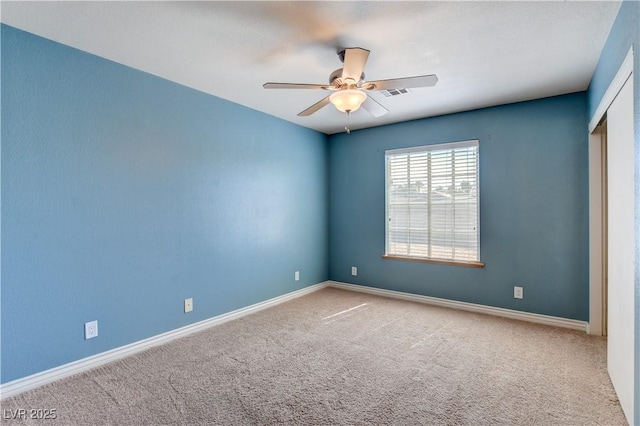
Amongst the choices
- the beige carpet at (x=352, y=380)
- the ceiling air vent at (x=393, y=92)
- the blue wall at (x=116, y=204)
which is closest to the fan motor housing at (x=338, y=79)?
the ceiling air vent at (x=393, y=92)

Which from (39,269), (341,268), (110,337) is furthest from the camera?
(341,268)

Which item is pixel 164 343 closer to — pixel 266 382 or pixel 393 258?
pixel 266 382

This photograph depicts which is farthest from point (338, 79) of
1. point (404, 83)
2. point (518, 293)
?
point (518, 293)

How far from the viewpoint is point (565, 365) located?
2592 mm

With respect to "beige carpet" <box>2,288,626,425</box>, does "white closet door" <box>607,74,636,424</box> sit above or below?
above

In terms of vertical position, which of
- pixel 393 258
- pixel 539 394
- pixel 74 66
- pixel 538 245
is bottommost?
pixel 539 394

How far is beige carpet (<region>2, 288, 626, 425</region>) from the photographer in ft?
6.51

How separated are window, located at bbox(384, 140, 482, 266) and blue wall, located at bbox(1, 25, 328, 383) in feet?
5.86

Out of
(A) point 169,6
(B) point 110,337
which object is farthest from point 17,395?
(A) point 169,6

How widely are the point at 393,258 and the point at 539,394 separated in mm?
2547

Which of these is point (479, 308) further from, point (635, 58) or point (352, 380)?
point (635, 58)

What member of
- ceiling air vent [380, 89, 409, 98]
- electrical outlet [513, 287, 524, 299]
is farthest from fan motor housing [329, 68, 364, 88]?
electrical outlet [513, 287, 524, 299]

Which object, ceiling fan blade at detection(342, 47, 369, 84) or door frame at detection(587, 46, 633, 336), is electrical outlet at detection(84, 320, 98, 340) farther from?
door frame at detection(587, 46, 633, 336)

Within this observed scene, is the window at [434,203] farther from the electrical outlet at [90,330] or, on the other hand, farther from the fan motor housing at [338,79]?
the electrical outlet at [90,330]
